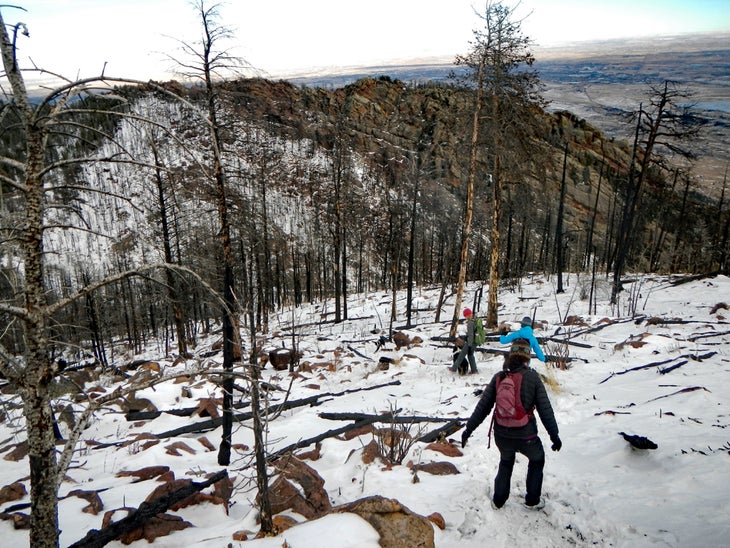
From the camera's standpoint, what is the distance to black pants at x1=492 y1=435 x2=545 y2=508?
4066mm

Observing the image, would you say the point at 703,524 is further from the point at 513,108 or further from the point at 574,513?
the point at 513,108

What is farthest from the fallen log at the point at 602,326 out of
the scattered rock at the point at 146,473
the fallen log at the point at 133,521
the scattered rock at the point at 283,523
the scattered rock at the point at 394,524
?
the fallen log at the point at 133,521

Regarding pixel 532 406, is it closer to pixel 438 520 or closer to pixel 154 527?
pixel 438 520

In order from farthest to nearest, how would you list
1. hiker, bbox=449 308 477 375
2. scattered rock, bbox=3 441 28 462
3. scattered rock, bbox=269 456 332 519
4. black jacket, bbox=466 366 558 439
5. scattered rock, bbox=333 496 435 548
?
hiker, bbox=449 308 477 375
scattered rock, bbox=3 441 28 462
scattered rock, bbox=269 456 332 519
black jacket, bbox=466 366 558 439
scattered rock, bbox=333 496 435 548

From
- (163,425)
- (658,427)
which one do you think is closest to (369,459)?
(658,427)

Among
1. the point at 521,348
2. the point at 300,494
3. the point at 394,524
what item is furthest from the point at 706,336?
the point at 300,494

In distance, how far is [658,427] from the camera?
5.23m

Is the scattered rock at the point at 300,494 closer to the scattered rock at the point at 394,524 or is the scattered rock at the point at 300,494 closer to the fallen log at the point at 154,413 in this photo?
the scattered rock at the point at 394,524

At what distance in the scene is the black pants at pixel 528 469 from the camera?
160 inches

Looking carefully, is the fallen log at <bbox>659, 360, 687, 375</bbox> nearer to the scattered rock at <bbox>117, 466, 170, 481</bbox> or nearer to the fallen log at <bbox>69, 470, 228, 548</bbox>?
the fallen log at <bbox>69, 470, 228, 548</bbox>

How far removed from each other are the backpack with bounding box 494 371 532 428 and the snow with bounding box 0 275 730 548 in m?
1.01

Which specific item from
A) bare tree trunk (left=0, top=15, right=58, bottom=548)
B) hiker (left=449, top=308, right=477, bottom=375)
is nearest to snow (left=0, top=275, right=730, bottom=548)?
hiker (left=449, top=308, right=477, bottom=375)

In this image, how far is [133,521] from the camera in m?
3.72

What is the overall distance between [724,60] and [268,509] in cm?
22567
